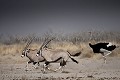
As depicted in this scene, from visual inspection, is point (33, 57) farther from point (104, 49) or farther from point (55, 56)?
point (104, 49)

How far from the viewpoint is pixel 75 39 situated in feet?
118

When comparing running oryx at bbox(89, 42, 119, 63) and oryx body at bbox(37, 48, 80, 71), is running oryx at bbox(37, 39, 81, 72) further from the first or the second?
running oryx at bbox(89, 42, 119, 63)

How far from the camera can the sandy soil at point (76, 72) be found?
658 inches

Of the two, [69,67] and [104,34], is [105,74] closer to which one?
[69,67]

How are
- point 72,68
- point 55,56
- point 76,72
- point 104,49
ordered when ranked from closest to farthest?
A: point 76,72, point 55,56, point 72,68, point 104,49

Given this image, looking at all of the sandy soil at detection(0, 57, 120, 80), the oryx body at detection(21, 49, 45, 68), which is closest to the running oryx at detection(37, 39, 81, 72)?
the sandy soil at detection(0, 57, 120, 80)

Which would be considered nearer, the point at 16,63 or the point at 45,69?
the point at 45,69

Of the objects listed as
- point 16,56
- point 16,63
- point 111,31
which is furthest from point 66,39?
point 16,63

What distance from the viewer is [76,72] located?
19.2 m

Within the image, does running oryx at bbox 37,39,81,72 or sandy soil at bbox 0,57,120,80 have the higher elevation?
running oryx at bbox 37,39,81,72

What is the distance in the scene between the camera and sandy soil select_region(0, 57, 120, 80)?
1670 cm

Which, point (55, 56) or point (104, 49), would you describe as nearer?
point (55, 56)

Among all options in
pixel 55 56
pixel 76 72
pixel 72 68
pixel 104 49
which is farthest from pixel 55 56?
pixel 104 49

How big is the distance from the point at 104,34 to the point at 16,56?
35.7 feet
